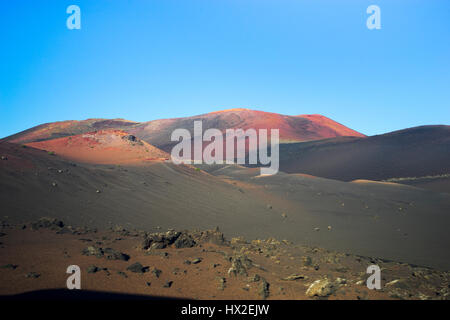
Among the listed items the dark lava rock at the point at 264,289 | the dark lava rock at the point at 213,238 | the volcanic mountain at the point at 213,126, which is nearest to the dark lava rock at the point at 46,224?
the dark lava rock at the point at 213,238

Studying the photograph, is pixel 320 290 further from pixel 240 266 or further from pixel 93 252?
pixel 93 252

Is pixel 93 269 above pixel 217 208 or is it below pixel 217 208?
above

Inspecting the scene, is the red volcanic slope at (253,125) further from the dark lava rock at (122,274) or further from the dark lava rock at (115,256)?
the dark lava rock at (122,274)

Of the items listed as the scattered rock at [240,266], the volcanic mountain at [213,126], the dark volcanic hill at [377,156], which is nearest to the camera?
the scattered rock at [240,266]

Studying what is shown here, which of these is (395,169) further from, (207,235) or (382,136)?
(207,235)

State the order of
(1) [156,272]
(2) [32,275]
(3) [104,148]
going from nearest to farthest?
(2) [32,275] → (1) [156,272] → (3) [104,148]

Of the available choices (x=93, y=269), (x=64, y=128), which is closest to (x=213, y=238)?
(x=93, y=269)

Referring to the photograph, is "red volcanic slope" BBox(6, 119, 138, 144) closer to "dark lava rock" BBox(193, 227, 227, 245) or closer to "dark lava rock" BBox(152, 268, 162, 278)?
"dark lava rock" BBox(193, 227, 227, 245)
